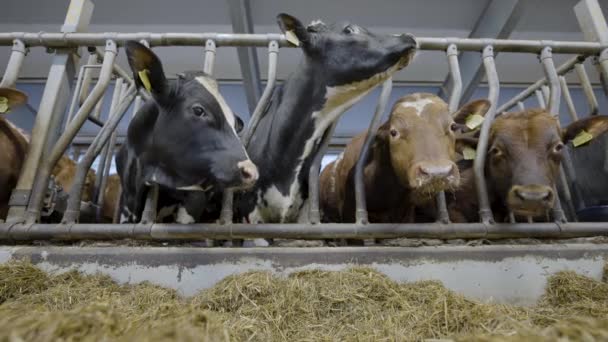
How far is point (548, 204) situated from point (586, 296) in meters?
0.57

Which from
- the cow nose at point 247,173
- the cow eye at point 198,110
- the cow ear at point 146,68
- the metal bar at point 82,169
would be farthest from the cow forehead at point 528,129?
the metal bar at point 82,169

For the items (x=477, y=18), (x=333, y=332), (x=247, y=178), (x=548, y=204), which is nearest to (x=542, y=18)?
(x=477, y=18)

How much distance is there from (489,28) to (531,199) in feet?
15.4

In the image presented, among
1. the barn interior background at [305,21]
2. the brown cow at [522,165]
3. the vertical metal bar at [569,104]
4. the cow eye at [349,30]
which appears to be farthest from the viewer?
the barn interior background at [305,21]

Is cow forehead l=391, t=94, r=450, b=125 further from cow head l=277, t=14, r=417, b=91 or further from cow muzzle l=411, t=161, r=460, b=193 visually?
cow muzzle l=411, t=161, r=460, b=193

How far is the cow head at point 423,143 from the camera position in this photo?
76.3 inches

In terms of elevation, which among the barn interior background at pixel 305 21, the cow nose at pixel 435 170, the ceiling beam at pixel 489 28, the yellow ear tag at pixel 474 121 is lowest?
the cow nose at pixel 435 170

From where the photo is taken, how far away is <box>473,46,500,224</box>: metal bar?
209 centimetres

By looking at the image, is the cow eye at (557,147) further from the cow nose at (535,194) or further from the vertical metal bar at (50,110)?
the vertical metal bar at (50,110)

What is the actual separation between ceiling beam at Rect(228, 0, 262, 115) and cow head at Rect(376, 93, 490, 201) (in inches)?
149

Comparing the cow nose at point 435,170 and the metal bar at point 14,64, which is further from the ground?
the metal bar at point 14,64

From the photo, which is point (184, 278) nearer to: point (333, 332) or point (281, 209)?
point (333, 332)

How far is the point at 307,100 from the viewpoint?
2527mm

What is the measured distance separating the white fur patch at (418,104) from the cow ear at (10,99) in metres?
2.33
